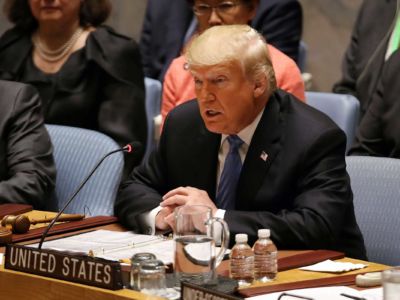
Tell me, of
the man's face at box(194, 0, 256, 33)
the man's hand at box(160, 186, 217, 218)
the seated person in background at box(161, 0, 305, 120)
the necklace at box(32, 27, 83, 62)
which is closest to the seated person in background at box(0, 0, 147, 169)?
the necklace at box(32, 27, 83, 62)

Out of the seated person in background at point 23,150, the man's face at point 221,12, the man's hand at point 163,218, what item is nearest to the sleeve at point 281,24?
the man's face at point 221,12

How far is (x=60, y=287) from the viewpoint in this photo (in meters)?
2.61

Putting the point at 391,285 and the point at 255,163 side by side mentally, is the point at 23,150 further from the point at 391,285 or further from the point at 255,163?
the point at 391,285

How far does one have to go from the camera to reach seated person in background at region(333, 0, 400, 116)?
5.25 metres

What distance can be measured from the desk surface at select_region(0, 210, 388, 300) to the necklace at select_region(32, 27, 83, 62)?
2437 millimetres

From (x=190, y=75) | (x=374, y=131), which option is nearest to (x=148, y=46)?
(x=190, y=75)

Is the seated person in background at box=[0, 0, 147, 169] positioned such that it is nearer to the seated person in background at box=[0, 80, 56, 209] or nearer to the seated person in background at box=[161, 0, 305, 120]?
the seated person in background at box=[161, 0, 305, 120]

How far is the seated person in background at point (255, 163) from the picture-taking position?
10.5ft

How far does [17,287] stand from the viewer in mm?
2709

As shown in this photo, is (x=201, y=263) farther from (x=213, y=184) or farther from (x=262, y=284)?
(x=213, y=184)

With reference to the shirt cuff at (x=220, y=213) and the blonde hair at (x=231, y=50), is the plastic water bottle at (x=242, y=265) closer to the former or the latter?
the shirt cuff at (x=220, y=213)

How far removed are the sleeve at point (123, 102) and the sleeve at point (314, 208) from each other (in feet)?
5.74

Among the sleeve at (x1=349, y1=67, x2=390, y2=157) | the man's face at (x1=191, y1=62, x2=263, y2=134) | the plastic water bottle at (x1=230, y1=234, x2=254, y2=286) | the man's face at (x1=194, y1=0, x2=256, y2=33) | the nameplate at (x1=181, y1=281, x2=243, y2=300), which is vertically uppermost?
the man's face at (x1=194, y1=0, x2=256, y2=33)

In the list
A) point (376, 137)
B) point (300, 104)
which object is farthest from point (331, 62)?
point (300, 104)
